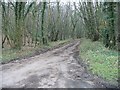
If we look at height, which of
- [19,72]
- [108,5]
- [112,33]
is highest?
[108,5]

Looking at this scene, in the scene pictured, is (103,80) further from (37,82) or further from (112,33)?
(112,33)

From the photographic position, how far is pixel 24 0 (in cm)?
2305

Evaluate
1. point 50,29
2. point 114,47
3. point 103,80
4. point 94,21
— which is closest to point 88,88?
point 103,80

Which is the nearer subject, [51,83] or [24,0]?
[51,83]

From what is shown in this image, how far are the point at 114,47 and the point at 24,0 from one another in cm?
921

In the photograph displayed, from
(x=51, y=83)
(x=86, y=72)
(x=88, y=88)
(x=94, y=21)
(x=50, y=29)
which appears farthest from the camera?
(x=50, y=29)

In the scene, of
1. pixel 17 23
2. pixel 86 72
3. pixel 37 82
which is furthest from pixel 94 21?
pixel 37 82

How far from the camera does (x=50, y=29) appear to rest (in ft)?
133

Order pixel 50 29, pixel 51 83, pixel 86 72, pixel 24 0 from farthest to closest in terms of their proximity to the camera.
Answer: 1. pixel 50 29
2. pixel 24 0
3. pixel 86 72
4. pixel 51 83

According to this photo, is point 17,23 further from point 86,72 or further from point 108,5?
point 86,72

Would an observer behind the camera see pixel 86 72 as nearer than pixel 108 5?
Yes

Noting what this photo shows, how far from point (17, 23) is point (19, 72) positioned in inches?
414

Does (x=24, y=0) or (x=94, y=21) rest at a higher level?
(x=24, y=0)

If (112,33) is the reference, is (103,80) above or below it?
below
